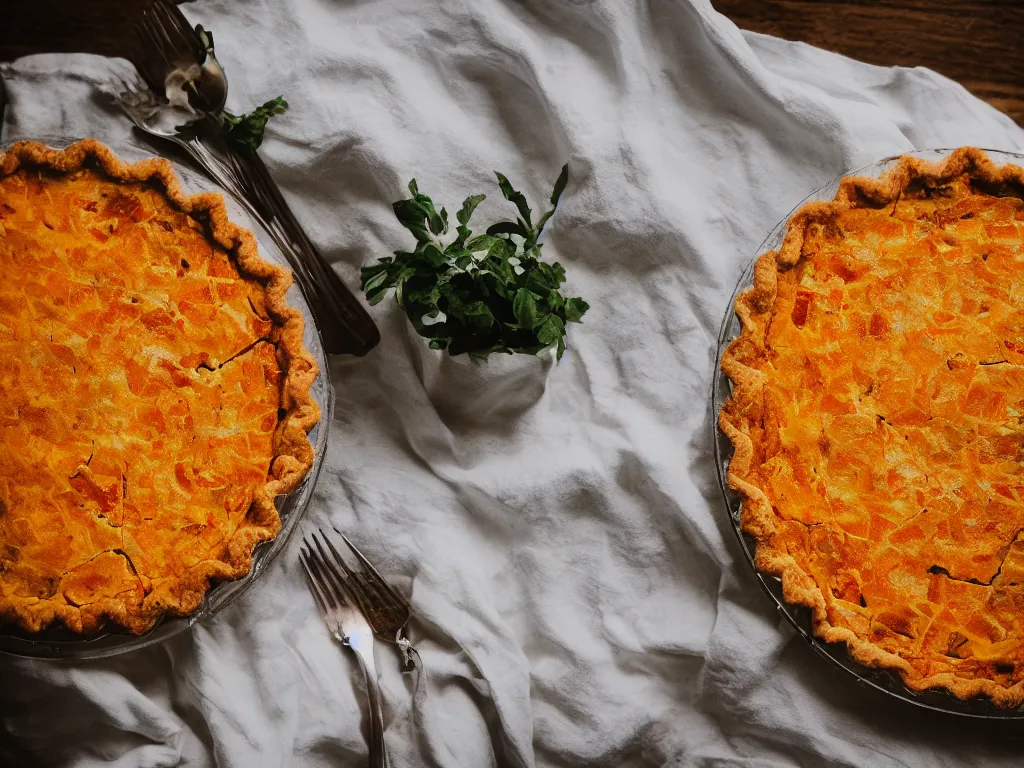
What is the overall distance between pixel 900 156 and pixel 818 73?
0.42 meters

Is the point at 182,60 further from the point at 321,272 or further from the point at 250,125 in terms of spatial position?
the point at 321,272

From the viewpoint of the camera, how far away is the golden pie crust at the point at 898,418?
6.68 feet

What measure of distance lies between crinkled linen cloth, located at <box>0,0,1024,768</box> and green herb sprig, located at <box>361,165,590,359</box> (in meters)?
0.15

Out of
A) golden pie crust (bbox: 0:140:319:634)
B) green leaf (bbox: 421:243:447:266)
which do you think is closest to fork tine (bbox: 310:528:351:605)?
golden pie crust (bbox: 0:140:319:634)

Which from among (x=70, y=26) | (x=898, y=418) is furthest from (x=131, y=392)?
(x=898, y=418)

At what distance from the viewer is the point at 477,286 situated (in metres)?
2.05

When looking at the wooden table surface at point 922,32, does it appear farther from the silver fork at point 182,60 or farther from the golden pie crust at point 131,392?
the golden pie crust at point 131,392

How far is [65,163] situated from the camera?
82.8 inches

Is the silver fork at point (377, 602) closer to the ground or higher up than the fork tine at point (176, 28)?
closer to the ground

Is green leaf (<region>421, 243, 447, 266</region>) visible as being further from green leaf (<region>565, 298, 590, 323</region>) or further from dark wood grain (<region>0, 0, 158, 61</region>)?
dark wood grain (<region>0, 0, 158, 61</region>)

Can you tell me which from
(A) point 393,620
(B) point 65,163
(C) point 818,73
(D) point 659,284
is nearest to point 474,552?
(A) point 393,620

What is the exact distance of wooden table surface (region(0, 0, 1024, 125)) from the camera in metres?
Answer: 2.50

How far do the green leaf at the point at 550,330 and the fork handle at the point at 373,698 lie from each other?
89cm

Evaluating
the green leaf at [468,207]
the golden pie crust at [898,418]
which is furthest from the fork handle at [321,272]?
the golden pie crust at [898,418]
